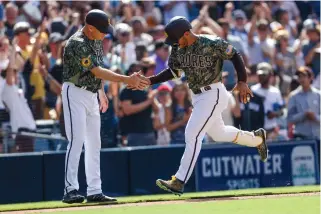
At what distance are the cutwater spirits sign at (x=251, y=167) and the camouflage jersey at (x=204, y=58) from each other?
3662 millimetres

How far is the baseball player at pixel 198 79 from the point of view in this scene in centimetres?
962

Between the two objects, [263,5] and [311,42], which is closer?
[311,42]

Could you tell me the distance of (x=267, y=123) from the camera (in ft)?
47.6

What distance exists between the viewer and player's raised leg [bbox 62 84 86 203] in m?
9.72

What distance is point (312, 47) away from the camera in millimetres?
16578

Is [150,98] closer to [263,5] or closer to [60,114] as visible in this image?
[60,114]

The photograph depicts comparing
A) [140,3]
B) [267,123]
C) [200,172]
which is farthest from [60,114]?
[140,3]

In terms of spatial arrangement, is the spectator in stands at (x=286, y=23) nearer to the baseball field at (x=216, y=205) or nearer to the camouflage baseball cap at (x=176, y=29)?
the baseball field at (x=216, y=205)

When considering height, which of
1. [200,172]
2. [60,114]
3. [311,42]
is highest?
[311,42]

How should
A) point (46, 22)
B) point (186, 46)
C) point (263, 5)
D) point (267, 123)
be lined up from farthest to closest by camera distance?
point (263, 5), point (46, 22), point (267, 123), point (186, 46)

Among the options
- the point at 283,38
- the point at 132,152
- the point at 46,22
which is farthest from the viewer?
the point at 283,38

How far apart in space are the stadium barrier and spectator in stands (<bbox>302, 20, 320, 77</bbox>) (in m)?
2.61

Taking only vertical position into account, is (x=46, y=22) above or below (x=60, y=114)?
above

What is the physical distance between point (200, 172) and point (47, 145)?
2.35m
